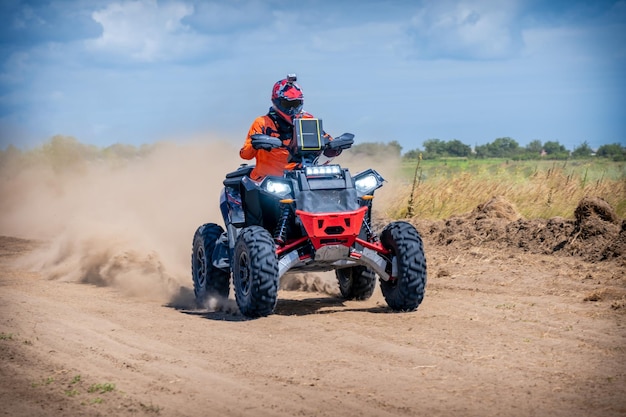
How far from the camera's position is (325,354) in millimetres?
8938

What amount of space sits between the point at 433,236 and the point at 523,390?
38.2 feet

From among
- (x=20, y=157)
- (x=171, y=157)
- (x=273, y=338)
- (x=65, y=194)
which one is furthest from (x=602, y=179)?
(x=20, y=157)

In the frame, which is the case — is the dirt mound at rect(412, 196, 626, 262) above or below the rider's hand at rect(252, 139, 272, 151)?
below

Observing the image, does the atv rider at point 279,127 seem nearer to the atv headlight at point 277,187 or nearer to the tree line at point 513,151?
the atv headlight at point 277,187

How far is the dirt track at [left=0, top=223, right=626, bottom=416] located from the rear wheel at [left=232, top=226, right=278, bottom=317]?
0.20 metres

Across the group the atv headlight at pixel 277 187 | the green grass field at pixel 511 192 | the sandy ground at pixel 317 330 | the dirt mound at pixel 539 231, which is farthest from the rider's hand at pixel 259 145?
the green grass field at pixel 511 192

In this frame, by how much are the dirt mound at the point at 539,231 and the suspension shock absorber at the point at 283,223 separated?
254 inches

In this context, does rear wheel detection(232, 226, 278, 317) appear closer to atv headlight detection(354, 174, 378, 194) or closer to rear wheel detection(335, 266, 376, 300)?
atv headlight detection(354, 174, 378, 194)

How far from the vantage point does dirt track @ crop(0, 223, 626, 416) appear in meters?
7.20

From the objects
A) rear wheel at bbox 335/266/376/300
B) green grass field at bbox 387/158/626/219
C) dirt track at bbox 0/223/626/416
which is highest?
green grass field at bbox 387/158/626/219

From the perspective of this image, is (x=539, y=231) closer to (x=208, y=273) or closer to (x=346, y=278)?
(x=346, y=278)

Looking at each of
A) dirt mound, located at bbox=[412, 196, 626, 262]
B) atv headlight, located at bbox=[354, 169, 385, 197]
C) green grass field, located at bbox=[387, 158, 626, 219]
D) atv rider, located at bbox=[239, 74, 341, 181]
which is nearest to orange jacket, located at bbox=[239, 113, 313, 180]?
atv rider, located at bbox=[239, 74, 341, 181]

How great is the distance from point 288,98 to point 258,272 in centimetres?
253

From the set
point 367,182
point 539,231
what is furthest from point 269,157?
point 539,231
